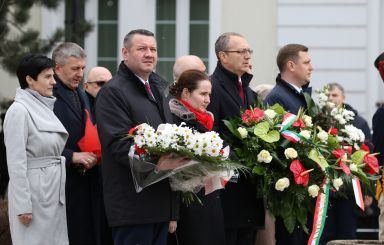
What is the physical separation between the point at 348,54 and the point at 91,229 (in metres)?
7.73

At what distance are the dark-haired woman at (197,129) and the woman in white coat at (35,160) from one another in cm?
83

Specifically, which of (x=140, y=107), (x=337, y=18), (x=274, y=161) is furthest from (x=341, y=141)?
(x=337, y=18)

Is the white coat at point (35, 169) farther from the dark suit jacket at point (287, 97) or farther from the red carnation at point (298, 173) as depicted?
the dark suit jacket at point (287, 97)

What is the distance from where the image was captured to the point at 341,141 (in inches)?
378

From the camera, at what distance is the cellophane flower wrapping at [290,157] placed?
9094 millimetres

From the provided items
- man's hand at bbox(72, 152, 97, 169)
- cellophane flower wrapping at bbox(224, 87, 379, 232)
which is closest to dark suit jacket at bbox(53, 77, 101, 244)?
man's hand at bbox(72, 152, 97, 169)

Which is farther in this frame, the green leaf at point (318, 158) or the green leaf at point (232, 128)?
the green leaf at point (232, 128)

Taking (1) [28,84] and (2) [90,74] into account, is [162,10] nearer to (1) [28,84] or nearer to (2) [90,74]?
(2) [90,74]

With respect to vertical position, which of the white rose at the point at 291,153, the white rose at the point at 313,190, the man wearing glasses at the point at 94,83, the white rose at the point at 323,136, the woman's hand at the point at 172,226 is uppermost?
the man wearing glasses at the point at 94,83

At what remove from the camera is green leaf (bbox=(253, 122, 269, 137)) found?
9.10 metres

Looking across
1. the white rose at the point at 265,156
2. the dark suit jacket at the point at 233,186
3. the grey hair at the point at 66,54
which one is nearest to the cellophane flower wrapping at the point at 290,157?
the white rose at the point at 265,156

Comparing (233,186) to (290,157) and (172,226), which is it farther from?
(172,226)

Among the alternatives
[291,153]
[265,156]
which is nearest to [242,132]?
[265,156]

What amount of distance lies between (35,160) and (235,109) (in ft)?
5.47
